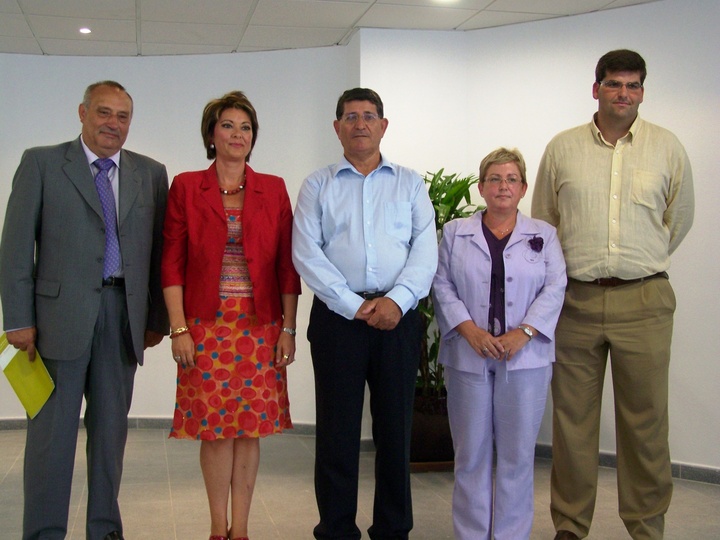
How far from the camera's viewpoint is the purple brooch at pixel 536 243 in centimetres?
306

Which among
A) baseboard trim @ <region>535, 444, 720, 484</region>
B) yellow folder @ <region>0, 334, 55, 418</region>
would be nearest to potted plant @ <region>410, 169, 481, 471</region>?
baseboard trim @ <region>535, 444, 720, 484</region>

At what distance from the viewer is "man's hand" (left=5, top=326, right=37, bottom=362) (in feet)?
9.57

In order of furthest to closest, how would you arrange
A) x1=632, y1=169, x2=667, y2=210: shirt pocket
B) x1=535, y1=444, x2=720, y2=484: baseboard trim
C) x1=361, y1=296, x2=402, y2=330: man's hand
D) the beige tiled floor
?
x1=535, y1=444, x2=720, y2=484: baseboard trim < the beige tiled floor < x1=632, y1=169, x2=667, y2=210: shirt pocket < x1=361, y1=296, x2=402, y2=330: man's hand

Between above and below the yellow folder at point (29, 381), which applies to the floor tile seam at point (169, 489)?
below

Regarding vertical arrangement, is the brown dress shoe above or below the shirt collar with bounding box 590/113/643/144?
below

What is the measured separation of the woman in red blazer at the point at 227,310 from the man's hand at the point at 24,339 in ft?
1.68

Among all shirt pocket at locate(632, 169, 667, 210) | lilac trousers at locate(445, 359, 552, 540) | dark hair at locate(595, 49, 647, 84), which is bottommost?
lilac trousers at locate(445, 359, 552, 540)

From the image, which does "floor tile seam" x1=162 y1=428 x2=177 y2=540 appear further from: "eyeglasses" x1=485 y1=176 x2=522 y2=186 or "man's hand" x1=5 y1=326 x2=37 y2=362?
"eyeglasses" x1=485 y1=176 x2=522 y2=186

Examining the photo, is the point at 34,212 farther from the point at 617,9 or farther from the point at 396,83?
the point at 617,9

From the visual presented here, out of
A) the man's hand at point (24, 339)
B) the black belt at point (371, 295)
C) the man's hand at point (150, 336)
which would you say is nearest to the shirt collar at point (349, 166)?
the black belt at point (371, 295)

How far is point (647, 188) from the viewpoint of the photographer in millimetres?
3203

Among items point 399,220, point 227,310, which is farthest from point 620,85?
point 227,310

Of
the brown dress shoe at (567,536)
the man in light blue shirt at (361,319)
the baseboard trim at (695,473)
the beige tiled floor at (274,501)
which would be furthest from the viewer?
the baseboard trim at (695,473)

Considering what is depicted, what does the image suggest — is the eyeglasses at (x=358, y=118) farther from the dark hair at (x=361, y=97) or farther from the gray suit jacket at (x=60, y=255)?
the gray suit jacket at (x=60, y=255)
